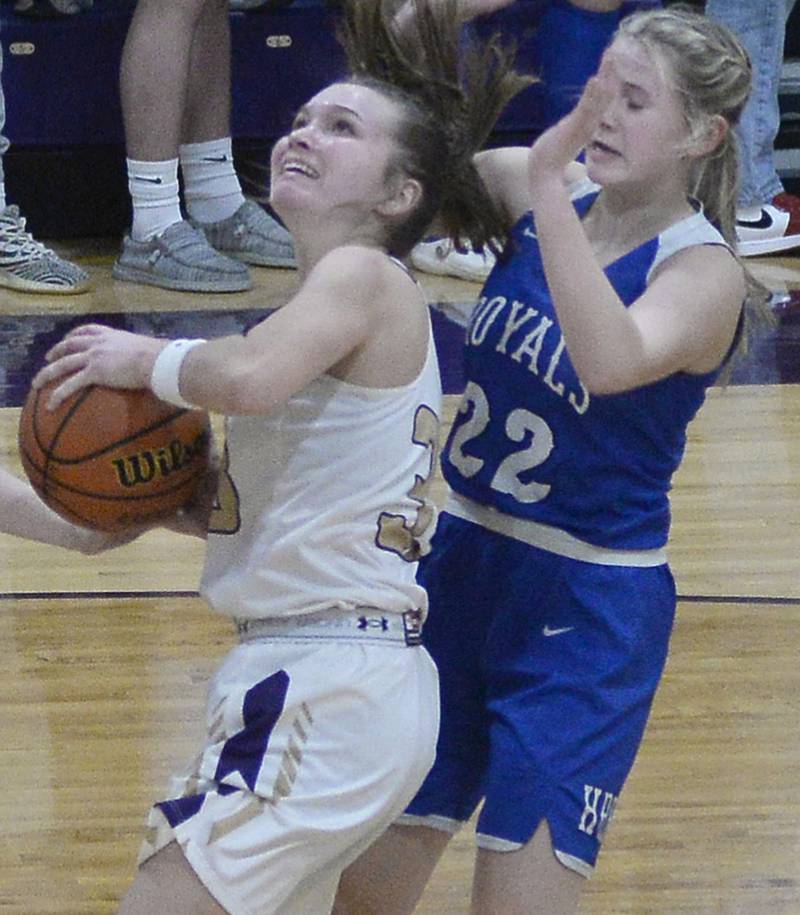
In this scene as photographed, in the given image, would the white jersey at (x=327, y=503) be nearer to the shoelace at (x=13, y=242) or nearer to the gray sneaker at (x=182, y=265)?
the gray sneaker at (x=182, y=265)

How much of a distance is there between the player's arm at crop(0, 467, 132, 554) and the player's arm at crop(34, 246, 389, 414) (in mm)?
370

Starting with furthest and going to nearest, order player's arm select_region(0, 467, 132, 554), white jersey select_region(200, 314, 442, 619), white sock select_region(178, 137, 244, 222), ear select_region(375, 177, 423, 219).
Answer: white sock select_region(178, 137, 244, 222) < player's arm select_region(0, 467, 132, 554) < ear select_region(375, 177, 423, 219) < white jersey select_region(200, 314, 442, 619)

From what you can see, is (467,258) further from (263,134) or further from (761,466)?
(761,466)

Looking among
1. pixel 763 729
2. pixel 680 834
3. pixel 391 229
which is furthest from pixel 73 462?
pixel 763 729

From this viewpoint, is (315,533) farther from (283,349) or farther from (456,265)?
(456,265)

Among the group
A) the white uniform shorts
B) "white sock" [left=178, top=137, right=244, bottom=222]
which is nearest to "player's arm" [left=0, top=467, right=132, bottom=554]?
the white uniform shorts

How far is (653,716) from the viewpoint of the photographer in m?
3.62

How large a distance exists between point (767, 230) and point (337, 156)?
4818mm

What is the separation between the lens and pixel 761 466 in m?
4.91

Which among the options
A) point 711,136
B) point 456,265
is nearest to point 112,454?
point 711,136

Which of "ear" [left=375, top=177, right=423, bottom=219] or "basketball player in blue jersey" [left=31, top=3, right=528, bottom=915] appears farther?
"ear" [left=375, top=177, right=423, bottom=219]

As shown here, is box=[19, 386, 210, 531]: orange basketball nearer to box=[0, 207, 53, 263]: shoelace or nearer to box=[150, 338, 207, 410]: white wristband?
box=[150, 338, 207, 410]: white wristband

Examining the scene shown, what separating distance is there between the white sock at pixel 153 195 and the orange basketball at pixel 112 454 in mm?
4022

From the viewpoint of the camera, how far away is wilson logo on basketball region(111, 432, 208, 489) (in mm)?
2299
